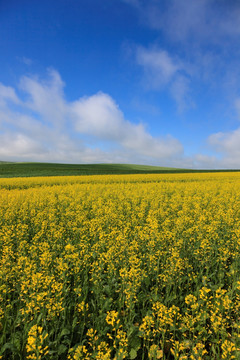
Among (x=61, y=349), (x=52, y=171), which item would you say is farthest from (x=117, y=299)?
(x=52, y=171)

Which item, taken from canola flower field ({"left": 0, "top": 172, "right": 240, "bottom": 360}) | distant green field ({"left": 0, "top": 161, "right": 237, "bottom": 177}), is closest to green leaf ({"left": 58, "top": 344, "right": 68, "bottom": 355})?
canola flower field ({"left": 0, "top": 172, "right": 240, "bottom": 360})

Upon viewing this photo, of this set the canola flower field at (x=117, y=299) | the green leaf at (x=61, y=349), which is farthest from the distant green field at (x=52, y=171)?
the green leaf at (x=61, y=349)

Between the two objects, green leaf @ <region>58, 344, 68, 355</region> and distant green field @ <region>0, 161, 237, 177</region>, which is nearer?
green leaf @ <region>58, 344, 68, 355</region>

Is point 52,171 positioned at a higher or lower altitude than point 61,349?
higher

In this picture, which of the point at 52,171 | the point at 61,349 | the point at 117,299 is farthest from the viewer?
the point at 52,171

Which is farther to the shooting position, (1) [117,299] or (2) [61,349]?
(1) [117,299]

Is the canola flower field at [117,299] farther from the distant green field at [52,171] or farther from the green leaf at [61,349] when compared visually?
the distant green field at [52,171]

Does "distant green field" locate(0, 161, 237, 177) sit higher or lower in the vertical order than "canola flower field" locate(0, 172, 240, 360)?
higher

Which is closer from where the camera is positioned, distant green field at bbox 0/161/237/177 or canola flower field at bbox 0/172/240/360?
canola flower field at bbox 0/172/240/360

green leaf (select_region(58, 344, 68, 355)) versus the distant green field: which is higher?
the distant green field

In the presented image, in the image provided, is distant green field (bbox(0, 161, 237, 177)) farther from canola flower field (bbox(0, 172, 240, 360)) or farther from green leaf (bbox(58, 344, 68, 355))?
green leaf (bbox(58, 344, 68, 355))

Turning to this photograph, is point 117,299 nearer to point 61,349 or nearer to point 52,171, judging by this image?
point 61,349

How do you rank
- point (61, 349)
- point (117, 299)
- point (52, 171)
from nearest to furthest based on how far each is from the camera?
point (61, 349) → point (117, 299) → point (52, 171)

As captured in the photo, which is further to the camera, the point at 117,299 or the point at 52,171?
the point at 52,171
